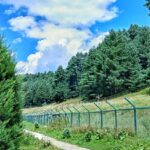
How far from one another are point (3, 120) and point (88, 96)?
116 m

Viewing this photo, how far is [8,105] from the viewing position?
914 centimetres

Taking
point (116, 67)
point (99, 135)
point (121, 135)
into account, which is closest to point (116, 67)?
point (116, 67)

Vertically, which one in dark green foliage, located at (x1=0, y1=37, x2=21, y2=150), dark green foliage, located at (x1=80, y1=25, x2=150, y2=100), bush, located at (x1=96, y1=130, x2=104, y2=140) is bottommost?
bush, located at (x1=96, y1=130, x2=104, y2=140)

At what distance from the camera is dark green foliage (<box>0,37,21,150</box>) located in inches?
356

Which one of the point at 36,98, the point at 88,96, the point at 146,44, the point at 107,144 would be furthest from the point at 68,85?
the point at 107,144

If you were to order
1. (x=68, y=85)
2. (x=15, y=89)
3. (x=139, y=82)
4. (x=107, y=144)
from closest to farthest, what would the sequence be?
(x=15, y=89)
(x=107, y=144)
(x=139, y=82)
(x=68, y=85)

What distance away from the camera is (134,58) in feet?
370

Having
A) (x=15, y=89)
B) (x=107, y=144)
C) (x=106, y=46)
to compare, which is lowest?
(x=107, y=144)

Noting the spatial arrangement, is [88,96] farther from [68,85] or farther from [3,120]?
[3,120]

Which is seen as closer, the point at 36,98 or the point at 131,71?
the point at 131,71

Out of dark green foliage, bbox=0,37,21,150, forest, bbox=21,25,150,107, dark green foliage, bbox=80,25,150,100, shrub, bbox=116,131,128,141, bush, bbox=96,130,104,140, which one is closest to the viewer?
dark green foliage, bbox=0,37,21,150

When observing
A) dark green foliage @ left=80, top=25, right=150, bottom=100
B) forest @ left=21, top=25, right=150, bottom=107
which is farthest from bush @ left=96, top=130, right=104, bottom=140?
dark green foliage @ left=80, top=25, right=150, bottom=100

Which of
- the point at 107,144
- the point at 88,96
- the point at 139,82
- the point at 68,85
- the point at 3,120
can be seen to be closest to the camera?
the point at 3,120

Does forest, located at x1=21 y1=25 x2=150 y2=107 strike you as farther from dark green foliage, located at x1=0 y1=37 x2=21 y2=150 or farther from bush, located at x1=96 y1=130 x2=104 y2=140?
dark green foliage, located at x1=0 y1=37 x2=21 y2=150
